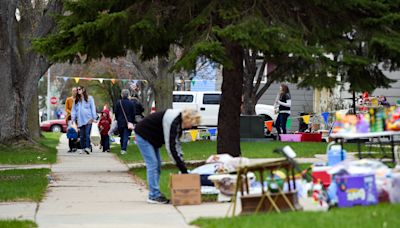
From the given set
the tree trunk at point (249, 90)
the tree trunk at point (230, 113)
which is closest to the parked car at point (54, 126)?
the tree trunk at point (249, 90)

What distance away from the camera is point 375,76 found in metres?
15.5

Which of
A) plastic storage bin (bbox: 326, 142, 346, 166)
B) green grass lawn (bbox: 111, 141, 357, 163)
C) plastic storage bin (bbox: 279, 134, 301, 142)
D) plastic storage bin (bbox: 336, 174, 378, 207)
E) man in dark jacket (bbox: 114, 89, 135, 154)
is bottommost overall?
green grass lawn (bbox: 111, 141, 357, 163)

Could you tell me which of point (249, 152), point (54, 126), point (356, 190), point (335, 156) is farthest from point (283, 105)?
point (54, 126)

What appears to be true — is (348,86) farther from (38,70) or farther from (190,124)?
(38,70)

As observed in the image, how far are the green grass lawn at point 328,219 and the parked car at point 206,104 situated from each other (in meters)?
30.3

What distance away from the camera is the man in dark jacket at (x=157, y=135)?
11.8m

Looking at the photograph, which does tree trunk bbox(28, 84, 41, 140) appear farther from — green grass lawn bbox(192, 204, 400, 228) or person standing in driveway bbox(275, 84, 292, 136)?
green grass lawn bbox(192, 204, 400, 228)

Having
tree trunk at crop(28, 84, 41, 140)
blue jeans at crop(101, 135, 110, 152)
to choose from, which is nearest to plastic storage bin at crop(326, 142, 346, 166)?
blue jeans at crop(101, 135, 110, 152)

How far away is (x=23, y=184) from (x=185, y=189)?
4101 millimetres

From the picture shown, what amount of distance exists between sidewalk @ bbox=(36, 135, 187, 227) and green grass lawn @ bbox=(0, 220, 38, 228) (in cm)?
15

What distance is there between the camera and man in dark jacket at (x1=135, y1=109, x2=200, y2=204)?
38.6 feet

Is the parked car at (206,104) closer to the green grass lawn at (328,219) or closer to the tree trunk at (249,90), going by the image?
the tree trunk at (249,90)

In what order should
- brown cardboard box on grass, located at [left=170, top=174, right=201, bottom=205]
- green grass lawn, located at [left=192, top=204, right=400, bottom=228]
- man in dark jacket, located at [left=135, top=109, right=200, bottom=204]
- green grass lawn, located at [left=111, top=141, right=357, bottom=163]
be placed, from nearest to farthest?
green grass lawn, located at [left=192, top=204, right=400, bottom=228] → man in dark jacket, located at [left=135, top=109, right=200, bottom=204] → brown cardboard box on grass, located at [left=170, top=174, right=201, bottom=205] → green grass lawn, located at [left=111, top=141, right=357, bottom=163]

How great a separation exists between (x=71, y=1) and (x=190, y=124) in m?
5.08
